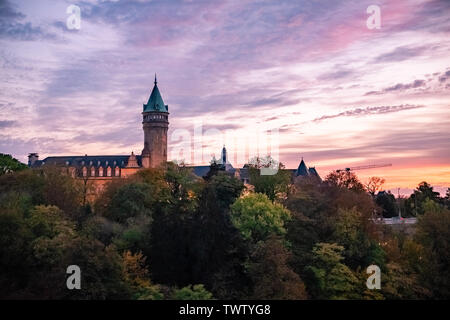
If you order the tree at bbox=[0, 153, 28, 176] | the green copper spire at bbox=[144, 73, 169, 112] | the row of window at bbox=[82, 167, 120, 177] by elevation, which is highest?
the green copper spire at bbox=[144, 73, 169, 112]

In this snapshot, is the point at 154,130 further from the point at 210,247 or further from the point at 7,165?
the point at 210,247

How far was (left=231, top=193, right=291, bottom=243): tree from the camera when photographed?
45125mm

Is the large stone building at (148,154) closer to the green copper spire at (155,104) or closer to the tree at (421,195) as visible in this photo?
the green copper spire at (155,104)

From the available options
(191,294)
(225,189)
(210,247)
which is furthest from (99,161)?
(191,294)

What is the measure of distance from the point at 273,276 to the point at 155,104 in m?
83.5

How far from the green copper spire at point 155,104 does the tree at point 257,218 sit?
72284mm

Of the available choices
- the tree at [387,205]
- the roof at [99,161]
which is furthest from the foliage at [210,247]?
the roof at [99,161]

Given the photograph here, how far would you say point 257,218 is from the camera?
46.4 meters

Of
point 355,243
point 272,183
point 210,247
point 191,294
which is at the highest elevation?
point 272,183

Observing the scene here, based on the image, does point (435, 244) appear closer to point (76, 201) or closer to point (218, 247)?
point (218, 247)

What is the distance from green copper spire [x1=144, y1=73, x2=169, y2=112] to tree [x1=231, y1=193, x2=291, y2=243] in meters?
72.3

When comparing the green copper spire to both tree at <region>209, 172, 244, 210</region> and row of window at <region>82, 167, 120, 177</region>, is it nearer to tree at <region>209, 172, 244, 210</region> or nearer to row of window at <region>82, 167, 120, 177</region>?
row of window at <region>82, 167, 120, 177</region>

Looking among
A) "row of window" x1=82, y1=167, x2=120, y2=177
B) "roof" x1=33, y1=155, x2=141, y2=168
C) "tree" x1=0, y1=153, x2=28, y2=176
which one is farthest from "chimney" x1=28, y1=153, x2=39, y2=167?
"tree" x1=0, y1=153, x2=28, y2=176

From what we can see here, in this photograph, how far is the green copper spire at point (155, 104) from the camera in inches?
4624
